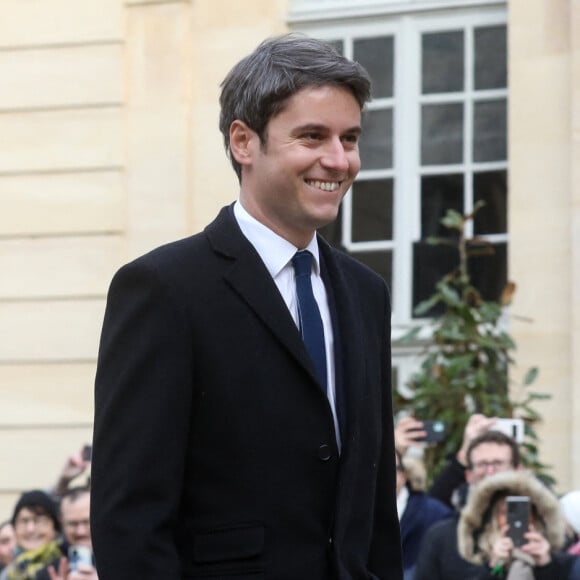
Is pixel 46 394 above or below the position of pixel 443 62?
below

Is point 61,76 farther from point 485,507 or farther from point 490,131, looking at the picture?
point 485,507

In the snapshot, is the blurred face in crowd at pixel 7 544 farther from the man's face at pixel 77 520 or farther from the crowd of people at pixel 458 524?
the man's face at pixel 77 520

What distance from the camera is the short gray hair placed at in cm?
330

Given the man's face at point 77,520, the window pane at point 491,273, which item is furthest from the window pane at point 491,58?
the man's face at point 77,520

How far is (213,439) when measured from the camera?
324 centimetres

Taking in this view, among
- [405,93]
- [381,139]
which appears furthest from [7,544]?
[405,93]

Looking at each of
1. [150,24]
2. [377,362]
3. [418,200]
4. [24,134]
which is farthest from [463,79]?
[377,362]

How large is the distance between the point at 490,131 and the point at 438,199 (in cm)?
55

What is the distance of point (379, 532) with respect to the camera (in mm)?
3539

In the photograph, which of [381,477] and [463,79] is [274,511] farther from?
[463,79]

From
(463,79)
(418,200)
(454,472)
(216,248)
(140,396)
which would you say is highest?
(463,79)

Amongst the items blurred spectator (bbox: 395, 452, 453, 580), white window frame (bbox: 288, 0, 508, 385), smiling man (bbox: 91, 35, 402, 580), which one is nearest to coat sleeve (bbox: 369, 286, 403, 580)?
smiling man (bbox: 91, 35, 402, 580)

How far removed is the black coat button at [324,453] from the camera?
10.7ft

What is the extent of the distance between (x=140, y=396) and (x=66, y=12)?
960cm
